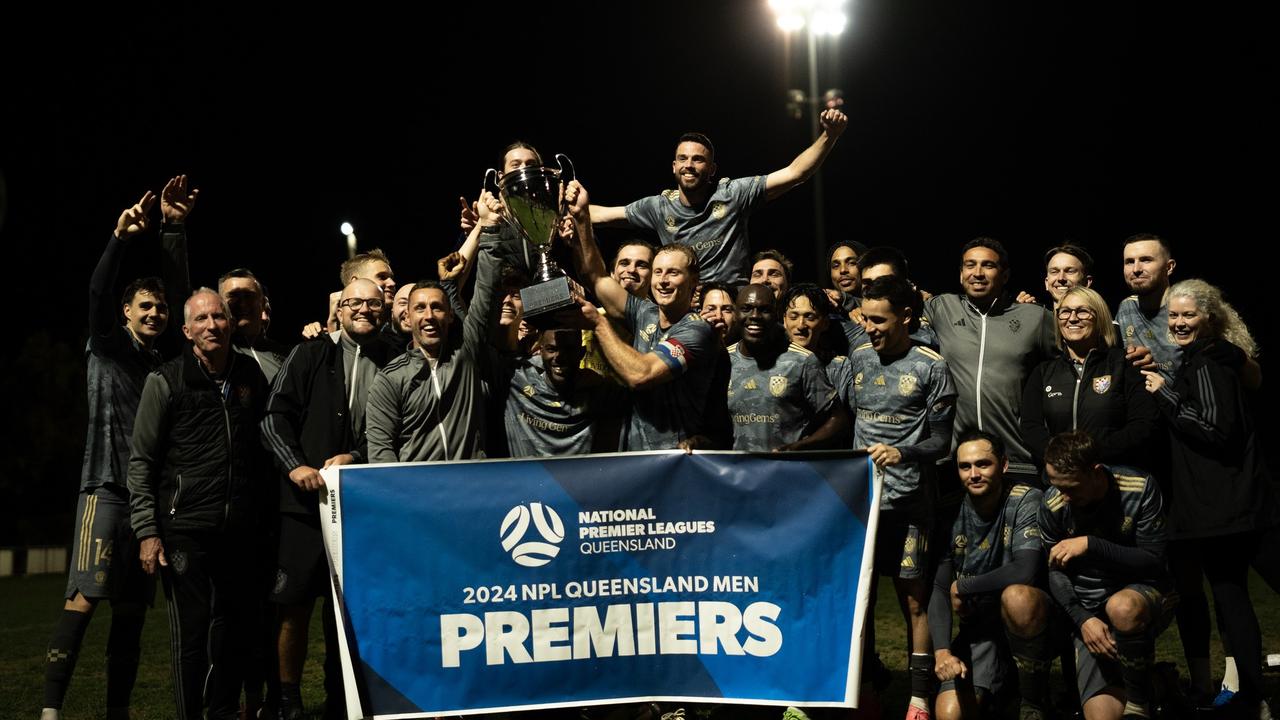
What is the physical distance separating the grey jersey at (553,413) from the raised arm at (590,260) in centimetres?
41

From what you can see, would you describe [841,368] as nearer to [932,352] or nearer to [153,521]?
[932,352]

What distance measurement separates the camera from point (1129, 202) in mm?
24281

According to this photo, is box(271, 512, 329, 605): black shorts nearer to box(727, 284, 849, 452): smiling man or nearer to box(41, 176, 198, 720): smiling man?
box(41, 176, 198, 720): smiling man

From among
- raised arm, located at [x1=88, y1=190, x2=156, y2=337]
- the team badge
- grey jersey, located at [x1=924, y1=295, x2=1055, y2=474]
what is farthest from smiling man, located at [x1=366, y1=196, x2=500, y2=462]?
grey jersey, located at [x1=924, y1=295, x2=1055, y2=474]

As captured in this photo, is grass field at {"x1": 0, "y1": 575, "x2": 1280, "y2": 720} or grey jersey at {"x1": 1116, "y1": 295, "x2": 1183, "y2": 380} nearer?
grey jersey at {"x1": 1116, "y1": 295, "x2": 1183, "y2": 380}

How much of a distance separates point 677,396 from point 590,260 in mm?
914

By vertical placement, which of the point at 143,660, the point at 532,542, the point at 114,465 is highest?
the point at 114,465

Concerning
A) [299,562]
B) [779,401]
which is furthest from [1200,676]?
[299,562]

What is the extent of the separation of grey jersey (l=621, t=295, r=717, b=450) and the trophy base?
0.51 meters

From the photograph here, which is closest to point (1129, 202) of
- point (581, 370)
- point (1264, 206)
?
point (1264, 206)

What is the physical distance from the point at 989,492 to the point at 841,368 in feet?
3.52

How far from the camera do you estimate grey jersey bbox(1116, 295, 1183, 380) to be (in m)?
6.68

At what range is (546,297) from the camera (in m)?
5.52

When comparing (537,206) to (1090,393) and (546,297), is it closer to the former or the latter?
(546,297)
